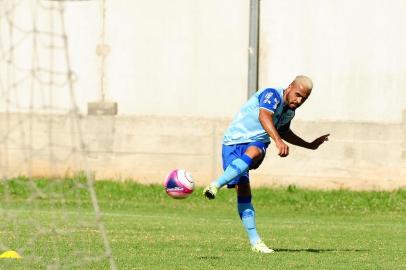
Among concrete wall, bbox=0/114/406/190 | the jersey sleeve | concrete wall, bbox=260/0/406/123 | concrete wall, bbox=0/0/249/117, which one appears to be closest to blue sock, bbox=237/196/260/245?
the jersey sleeve

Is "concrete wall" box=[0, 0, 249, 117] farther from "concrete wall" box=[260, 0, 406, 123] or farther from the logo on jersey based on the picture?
the logo on jersey

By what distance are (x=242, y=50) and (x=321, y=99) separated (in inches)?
74.4

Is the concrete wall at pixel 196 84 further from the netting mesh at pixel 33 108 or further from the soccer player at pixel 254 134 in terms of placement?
the soccer player at pixel 254 134

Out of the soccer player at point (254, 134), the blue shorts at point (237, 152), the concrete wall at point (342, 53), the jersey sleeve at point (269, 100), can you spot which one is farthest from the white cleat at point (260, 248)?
the concrete wall at point (342, 53)

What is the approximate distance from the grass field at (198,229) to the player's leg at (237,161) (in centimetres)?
69

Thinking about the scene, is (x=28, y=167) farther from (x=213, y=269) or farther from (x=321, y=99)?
(x=213, y=269)

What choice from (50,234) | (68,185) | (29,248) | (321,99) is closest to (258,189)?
(321,99)

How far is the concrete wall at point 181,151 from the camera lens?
2344 centimetres

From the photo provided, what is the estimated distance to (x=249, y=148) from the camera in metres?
12.4

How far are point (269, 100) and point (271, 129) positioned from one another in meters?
0.38

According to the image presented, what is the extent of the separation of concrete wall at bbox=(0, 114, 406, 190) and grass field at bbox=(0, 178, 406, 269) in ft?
1.07

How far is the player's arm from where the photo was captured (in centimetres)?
1187

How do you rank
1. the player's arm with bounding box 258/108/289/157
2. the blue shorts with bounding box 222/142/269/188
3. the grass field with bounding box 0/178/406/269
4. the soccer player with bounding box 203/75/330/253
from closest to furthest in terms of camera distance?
the grass field with bounding box 0/178/406/269 < the player's arm with bounding box 258/108/289/157 < the soccer player with bounding box 203/75/330/253 < the blue shorts with bounding box 222/142/269/188

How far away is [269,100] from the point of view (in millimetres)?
12320
